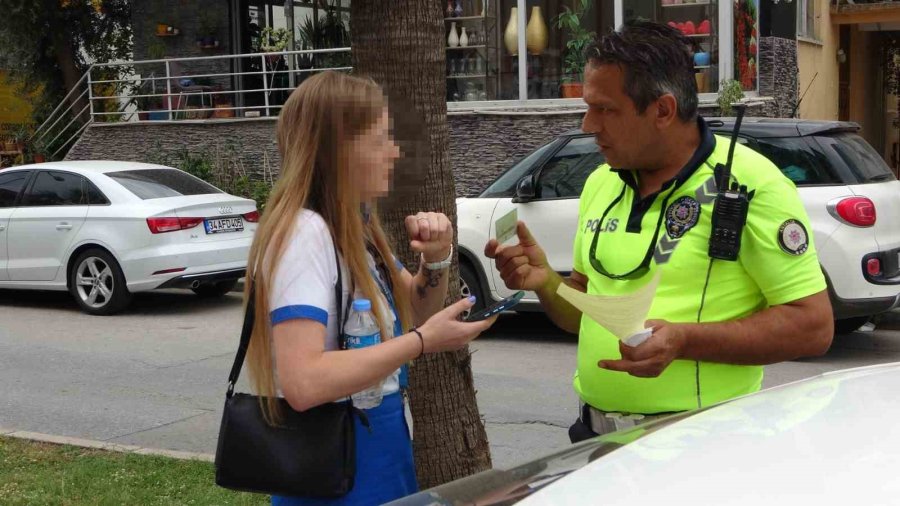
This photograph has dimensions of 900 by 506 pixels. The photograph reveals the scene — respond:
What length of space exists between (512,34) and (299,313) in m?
13.9

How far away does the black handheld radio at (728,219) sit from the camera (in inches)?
96.7

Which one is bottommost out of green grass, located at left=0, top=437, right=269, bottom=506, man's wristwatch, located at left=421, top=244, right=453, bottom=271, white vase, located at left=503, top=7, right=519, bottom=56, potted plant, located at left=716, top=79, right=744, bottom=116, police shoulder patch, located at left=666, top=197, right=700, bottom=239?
green grass, located at left=0, top=437, right=269, bottom=506

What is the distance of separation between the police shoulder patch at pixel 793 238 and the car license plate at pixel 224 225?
30.9ft

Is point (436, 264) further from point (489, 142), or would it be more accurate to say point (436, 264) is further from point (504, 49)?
point (504, 49)

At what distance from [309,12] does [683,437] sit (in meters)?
18.2

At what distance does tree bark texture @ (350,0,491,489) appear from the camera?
380 cm

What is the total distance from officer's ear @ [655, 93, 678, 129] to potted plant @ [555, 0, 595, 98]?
12597 mm

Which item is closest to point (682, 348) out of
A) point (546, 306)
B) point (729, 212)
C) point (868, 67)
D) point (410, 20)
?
point (729, 212)

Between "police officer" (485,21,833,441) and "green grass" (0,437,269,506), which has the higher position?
"police officer" (485,21,833,441)

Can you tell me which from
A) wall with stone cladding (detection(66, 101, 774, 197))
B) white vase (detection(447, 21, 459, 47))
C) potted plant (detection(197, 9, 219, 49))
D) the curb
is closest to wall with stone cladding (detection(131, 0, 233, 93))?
potted plant (detection(197, 9, 219, 49))

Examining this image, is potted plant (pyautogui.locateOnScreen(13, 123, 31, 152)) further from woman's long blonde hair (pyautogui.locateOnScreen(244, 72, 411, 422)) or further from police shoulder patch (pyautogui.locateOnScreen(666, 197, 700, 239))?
police shoulder patch (pyautogui.locateOnScreen(666, 197, 700, 239))

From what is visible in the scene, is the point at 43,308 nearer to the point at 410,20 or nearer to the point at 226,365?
the point at 226,365

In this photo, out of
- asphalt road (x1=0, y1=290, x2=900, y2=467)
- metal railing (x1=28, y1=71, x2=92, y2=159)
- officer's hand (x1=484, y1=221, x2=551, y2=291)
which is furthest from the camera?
metal railing (x1=28, y1=71, x2=92, y2=159)

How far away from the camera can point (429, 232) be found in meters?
2.62
